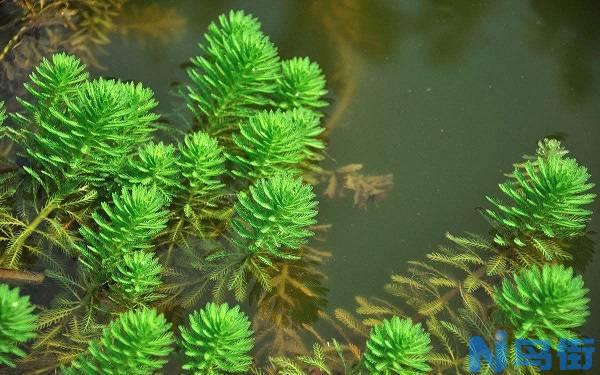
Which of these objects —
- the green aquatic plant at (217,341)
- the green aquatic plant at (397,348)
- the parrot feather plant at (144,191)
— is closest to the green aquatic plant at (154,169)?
the parrot feather plant at (144,191)

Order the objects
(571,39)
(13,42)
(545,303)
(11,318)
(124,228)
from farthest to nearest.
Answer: (571,39) → (13,42) → (124,228) → (545,303) → (11,318)

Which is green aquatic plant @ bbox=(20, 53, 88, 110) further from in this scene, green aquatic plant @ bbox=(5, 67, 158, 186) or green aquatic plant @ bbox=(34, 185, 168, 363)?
green aquatic plant @ bbox=(34, 185, 168, 363)

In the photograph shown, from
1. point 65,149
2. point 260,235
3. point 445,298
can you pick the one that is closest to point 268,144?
point 260,235

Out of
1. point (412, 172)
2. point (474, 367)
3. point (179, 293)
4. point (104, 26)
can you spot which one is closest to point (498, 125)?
point (412, 172)

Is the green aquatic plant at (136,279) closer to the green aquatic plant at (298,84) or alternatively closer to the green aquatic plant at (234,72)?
the green aquatic plant at (234,72)

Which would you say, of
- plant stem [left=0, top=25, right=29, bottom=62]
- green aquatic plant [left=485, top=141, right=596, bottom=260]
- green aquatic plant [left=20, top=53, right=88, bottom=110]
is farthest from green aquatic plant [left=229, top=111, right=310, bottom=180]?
plant stem [left=0, top=25, right=29, bottom=62]

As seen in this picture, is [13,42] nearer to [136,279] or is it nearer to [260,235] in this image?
[136,279]

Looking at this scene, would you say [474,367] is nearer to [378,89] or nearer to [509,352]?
[509,352]
